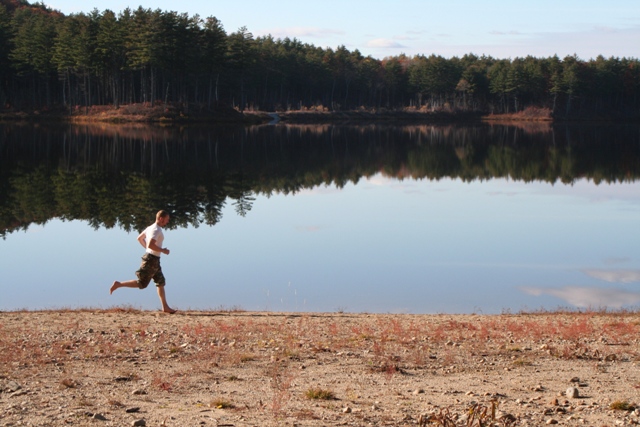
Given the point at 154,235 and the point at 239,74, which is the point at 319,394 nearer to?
the point at 154,235

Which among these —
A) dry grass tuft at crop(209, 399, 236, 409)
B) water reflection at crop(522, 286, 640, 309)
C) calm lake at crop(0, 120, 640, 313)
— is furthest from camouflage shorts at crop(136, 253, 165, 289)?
water reflection at crop(522, 286, 640, 309)

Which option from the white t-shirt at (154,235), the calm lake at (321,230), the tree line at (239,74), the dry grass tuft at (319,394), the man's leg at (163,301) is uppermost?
the tree line at (239,74)

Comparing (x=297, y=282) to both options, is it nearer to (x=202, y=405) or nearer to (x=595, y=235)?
(x=202, y=405)

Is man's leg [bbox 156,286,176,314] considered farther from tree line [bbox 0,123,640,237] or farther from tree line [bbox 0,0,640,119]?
tree line [bbox 0,0,640,119]

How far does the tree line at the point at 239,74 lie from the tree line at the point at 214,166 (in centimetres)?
2067

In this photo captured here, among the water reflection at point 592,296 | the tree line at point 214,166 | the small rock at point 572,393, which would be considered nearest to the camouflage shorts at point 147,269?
the small rock at point 572,393

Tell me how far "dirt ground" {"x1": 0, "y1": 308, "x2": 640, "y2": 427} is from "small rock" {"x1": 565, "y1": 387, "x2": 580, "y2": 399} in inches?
0.7

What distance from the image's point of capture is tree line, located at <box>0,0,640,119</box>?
10588 centimetres

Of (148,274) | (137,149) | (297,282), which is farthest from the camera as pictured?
(137,149)

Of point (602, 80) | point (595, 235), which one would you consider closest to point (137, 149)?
point (595, 235)

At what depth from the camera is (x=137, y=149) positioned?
2426 inches

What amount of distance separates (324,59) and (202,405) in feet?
494

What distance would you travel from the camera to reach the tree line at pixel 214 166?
3406cm

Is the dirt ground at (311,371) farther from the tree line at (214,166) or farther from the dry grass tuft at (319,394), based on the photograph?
the tree line at (214,166)
